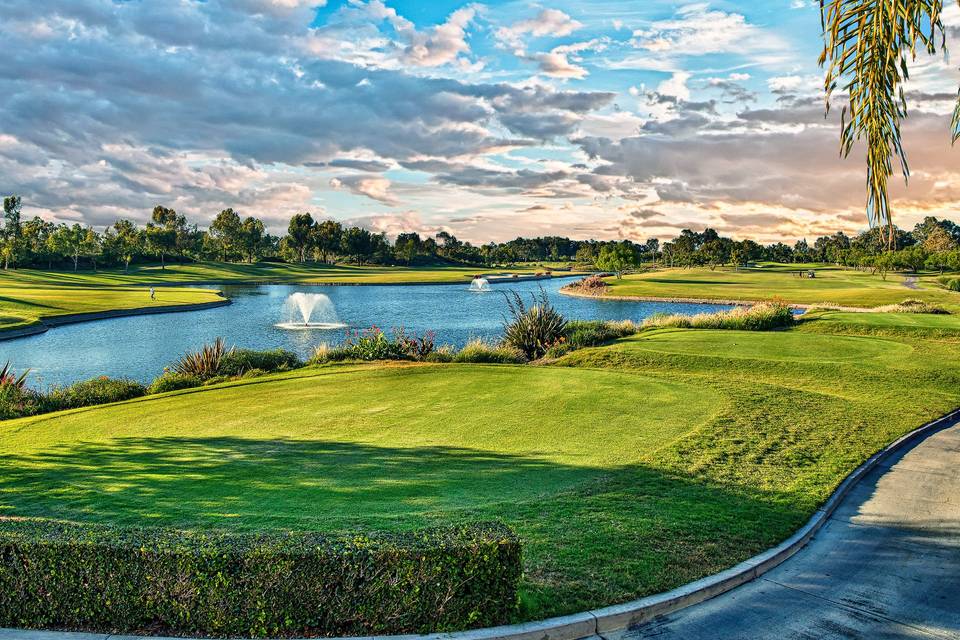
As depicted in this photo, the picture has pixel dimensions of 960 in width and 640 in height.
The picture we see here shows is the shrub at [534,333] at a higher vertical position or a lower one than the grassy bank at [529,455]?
higher

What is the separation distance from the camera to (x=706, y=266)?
167 meters

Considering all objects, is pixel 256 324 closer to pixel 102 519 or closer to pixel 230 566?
pixel 102 519

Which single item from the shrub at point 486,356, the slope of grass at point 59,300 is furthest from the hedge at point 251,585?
the slope of grass at point 59,300

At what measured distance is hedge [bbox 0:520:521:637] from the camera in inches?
238

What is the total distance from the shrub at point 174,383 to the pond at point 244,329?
8.07 metres

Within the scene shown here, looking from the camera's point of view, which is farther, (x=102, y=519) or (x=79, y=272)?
(x=79, y=272)

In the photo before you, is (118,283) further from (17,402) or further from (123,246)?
(17,402)

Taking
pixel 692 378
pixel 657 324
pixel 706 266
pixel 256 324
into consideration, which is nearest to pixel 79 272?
pixel 256 324

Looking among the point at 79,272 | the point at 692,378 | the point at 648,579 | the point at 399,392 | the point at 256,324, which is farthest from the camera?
the point at 79,272

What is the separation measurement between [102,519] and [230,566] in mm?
4150

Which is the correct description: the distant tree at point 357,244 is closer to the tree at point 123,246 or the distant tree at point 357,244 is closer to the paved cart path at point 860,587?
the tree at point 123,246

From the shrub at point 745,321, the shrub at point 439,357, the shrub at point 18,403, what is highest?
the shrub at point 745,321

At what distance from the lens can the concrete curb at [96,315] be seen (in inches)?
1802

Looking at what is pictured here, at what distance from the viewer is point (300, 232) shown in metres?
178
